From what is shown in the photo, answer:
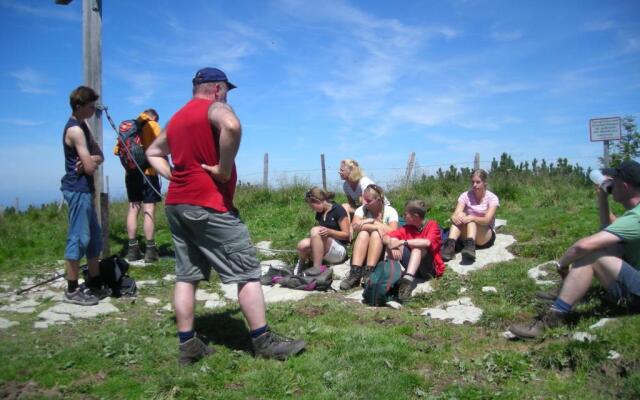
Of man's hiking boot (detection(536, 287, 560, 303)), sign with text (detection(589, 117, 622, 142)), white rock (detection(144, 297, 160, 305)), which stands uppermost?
sign with text (detection(589, 117, 622, 142))

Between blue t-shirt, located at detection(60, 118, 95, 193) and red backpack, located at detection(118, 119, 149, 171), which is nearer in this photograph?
blue t-shirt, located at detection(60, 118, 95, 193)

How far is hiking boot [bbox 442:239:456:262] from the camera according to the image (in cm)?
644

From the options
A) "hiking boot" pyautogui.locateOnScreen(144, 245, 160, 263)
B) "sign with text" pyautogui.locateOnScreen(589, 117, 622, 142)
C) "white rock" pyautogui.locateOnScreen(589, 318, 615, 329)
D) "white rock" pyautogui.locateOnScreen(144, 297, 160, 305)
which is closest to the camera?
"white rock" pyautogui.locateOnScreen(589, 318, 615, 329)

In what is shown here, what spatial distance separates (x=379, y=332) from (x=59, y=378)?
2300 millimetres

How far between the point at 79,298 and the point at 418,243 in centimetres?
367

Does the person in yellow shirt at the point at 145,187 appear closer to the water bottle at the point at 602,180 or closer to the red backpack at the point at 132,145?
the red backpack at the point at 132,145

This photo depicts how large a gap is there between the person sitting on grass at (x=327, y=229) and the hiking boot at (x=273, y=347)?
9.55 feet

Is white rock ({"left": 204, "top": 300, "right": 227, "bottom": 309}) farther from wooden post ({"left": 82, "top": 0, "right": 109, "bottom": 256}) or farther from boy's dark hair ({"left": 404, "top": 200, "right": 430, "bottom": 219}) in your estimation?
boy's dark hair ({"left": 404, "top": 200, "right": 430, "bottom": 219})

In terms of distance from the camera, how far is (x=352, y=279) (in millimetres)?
5902

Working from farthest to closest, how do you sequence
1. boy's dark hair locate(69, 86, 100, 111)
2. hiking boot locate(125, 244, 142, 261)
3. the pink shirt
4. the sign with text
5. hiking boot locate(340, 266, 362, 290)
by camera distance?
the sign with text
hiking boot locate(125, 244, 142, 261)
the pink shirt
hiking boot locate(340, 266, 362, 290)
boy's dark hair locate(69, 86, 100, 111)

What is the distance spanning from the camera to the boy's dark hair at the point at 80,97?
5.10m

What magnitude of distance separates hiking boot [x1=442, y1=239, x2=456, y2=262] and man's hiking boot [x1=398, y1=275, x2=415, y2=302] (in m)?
1.21

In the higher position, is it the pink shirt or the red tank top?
the red tank top

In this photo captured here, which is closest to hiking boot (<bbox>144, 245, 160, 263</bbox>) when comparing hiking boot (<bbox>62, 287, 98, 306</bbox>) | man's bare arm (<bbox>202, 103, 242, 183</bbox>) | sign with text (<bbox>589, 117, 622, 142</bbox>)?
hiking boot (<bbox>62, 287, 98, 306</bbox>)
